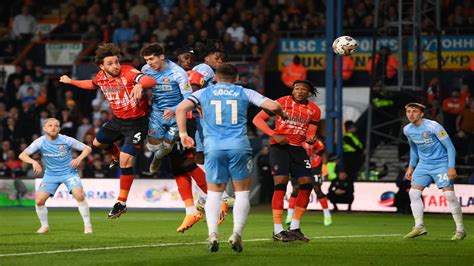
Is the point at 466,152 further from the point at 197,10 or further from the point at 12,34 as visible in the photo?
the point at 12,34

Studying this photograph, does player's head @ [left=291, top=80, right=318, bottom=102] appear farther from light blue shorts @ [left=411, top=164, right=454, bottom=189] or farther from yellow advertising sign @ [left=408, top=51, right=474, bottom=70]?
yellow advertising sign @ [left=408, top=51, right=474, bottom=70]

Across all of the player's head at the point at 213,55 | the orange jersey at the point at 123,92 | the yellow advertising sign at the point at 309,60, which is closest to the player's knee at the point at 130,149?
the orange jersey at the point at 123,92

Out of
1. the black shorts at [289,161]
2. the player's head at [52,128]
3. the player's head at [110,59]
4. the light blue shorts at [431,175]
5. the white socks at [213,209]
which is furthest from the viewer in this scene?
the player's head at [52,128]

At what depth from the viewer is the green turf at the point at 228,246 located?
14.9m

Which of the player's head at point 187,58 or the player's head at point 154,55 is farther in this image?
the player's head at point 187,58

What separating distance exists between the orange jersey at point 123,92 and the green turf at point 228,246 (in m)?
2.02

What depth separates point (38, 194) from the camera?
21.1 meters

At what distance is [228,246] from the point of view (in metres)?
16.7

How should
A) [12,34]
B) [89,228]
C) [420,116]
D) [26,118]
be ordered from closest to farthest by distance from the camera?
[420,116] < [89,228] < [26,118] < [12,34]

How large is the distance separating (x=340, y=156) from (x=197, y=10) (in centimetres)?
873

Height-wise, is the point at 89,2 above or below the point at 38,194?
above

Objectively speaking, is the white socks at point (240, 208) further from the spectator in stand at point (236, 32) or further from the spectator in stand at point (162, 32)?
the spectator in stand at point (162, 32)

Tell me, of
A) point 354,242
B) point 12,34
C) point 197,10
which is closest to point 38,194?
point 354,242

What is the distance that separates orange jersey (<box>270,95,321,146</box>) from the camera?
742 inches
